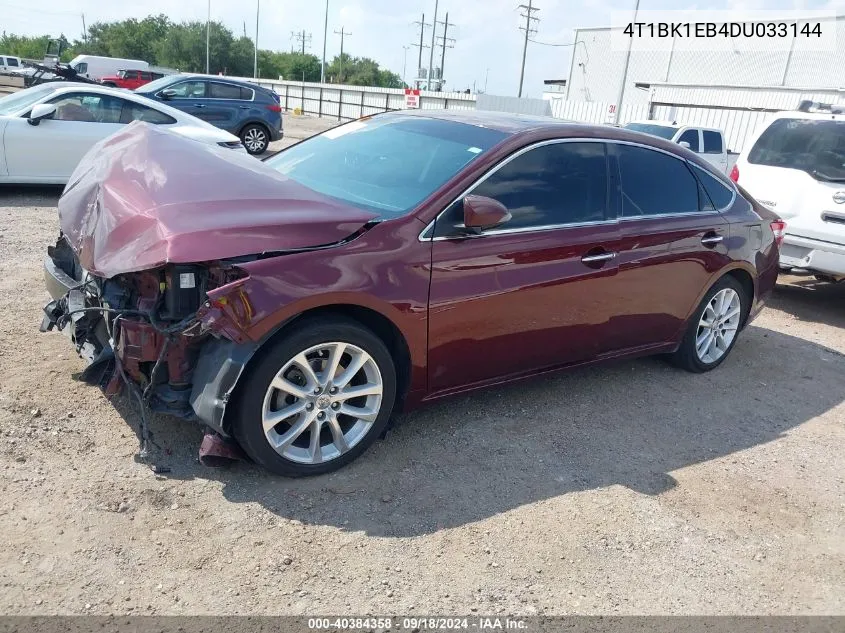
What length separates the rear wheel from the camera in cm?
1550

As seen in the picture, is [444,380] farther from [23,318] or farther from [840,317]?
[840,317]

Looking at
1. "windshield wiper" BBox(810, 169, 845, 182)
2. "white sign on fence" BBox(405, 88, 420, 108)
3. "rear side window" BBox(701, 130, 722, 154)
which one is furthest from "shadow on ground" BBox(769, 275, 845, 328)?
"white sign on fence" BBox(405, 88, 420, 108)

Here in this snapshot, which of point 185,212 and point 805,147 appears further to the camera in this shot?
point 805,147

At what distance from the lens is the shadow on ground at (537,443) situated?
3.15 metres

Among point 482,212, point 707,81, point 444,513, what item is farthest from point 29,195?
point 707,81

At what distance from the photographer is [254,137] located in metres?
15.6

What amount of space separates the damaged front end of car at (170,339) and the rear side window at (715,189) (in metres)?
3.46

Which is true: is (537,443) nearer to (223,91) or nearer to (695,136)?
(695,136)

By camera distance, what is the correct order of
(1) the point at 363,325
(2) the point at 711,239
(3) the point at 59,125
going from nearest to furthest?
(1) the point at 363,325 → (2) the point at 711,239 → (3) the point at 59,125

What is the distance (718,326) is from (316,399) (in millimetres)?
3412

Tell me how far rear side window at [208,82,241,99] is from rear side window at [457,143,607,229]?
41.2 feet

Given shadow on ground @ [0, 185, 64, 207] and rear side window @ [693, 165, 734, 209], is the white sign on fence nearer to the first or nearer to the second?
shadow on ground @ [0, 185, 64, 207]

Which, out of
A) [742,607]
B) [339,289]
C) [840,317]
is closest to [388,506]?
[339,289]

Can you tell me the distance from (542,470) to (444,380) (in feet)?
2.26
